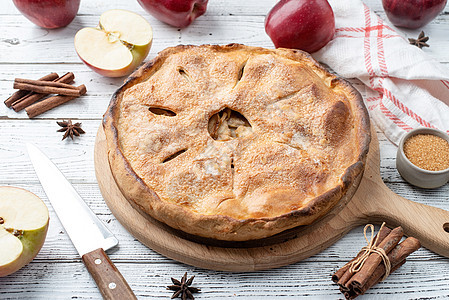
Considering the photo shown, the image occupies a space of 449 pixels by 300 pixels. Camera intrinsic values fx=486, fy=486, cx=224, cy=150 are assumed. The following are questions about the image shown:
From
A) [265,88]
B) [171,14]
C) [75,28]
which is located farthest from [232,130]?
[75,28]

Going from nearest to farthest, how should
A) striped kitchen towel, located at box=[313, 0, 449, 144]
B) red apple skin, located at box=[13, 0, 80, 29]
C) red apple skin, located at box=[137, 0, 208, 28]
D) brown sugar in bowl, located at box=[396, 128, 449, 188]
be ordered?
1. brown sugar in bowl, located at box=[396, 128, 449, 188]
2. striped kitchen towel, located at box=[313, 0, 449, 144]
3. red apple skin, located at box=[13, 0, 80, 29]
4. red apple skin, located at box=[137, 0, 208, 28]

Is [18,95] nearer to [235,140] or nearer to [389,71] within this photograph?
[235,140]

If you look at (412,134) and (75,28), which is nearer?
(412,134)

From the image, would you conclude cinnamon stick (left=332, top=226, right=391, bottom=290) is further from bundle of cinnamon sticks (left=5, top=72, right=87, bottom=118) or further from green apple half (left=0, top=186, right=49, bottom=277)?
bundle of cinnamon sticks (left=5, top=72, right=87, bottom=118)

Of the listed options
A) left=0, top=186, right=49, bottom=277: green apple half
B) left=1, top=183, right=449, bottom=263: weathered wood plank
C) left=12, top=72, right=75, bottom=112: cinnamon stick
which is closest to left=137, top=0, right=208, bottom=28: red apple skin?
left=12, top=72, right=75, bottom=112: cinnamon stick

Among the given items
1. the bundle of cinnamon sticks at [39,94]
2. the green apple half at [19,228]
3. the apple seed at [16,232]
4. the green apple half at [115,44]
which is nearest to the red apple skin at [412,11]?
the green apple half at [115,44]

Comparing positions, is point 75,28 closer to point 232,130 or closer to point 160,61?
point 160,61

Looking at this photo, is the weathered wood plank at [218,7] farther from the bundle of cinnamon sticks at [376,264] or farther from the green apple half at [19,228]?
the bundle of cinnamon sticks at [376,264]
